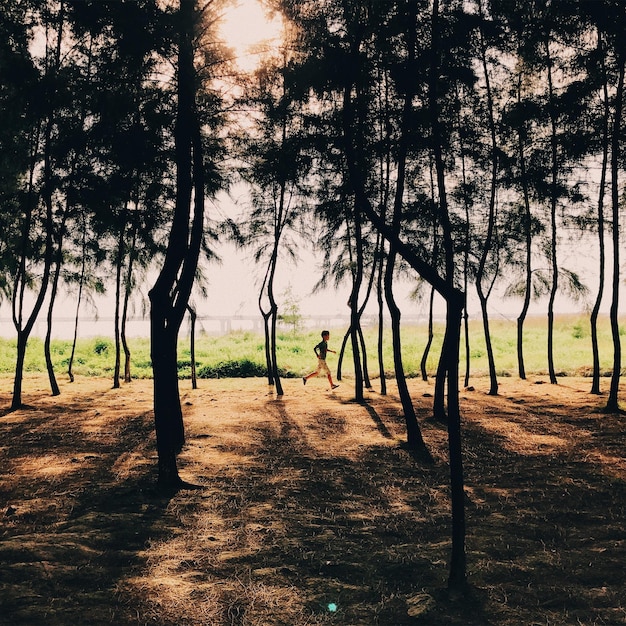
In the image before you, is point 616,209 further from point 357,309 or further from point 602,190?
point 357,309

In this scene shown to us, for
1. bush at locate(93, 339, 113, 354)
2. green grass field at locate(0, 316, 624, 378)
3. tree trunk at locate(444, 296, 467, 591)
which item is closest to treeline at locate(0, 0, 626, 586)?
tree trunk at locate(444, 296, 467, 591)

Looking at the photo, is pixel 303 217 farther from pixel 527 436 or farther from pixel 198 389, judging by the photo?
pixel 527 436

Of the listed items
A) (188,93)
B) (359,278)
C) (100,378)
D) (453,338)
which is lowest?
(100,378)

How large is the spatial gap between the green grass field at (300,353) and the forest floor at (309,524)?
412 inches

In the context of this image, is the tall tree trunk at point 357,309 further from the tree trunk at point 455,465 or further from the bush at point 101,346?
the bush at point 101,346

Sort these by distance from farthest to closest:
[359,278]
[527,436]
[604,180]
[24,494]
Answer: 1. [359,278]
2. [604,180]
3. [527,436]
4. [24,494]

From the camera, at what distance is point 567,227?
→ 1616 cm

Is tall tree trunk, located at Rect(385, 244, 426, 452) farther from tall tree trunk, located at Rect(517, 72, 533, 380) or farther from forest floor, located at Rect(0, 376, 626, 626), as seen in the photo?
tall tree trunk, located at Rect(517, 72, 533, 380)

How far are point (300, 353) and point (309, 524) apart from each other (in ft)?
69.1

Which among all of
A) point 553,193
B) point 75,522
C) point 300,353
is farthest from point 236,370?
point 75,522

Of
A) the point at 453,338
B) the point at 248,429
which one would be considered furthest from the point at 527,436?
the point at 453,338

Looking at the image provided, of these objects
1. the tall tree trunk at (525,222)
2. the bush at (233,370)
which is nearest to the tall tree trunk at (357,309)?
the tall tree trunk at (525,222)

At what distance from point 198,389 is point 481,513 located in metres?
11.8

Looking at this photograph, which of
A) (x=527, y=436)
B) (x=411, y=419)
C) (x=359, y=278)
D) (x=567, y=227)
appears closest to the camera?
(x=411, y=419)
